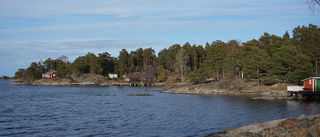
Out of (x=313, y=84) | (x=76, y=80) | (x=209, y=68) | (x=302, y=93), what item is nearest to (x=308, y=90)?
(x=313, y=84)

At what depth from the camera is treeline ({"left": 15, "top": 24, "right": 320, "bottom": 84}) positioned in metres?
61.3

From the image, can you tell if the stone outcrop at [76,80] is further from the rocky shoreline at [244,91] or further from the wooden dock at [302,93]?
the wooden dock at [302,93]

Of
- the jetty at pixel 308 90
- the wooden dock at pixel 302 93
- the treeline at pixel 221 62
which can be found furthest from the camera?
the treeline at pixel 221 62

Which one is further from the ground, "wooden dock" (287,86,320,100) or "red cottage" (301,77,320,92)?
"red cottage" (301,77,320,92)

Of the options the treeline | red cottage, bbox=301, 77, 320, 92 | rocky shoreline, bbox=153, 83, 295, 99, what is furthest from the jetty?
the treeline

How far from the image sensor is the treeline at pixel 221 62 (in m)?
61.3

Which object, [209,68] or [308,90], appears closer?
[308,90]

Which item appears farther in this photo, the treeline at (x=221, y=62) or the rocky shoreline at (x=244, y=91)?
the treeline at (x=221, y=62)

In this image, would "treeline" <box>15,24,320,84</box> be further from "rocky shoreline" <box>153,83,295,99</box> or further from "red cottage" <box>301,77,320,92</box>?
"red cottage" <box>301,77,320,92</box>

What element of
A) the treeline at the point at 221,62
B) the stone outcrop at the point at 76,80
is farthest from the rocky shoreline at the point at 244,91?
the stone outcrop at the point at 76,80

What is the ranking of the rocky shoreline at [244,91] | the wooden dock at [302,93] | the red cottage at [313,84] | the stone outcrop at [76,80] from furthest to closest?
the stone outcrop at [76,80], the rocky shoreline at [244,91], the red cottage at [313,84], the wooden dock at [302,93]

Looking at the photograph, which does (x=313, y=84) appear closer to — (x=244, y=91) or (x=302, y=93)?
(x=302, y=93)

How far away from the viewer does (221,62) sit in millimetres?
94750

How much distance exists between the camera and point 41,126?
26203mm
